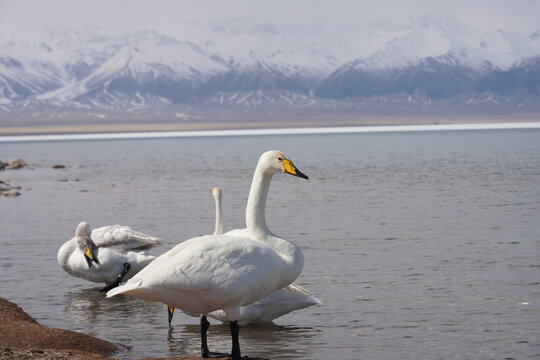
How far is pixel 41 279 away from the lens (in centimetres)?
1648

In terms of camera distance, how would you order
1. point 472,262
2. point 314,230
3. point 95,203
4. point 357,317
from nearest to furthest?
1. point 357,317
2. point 472,262
3. point 314,230
4. point 95,203

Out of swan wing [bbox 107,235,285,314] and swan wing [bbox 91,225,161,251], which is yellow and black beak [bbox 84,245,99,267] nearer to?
swan wing [bbox 91,225,161,251]

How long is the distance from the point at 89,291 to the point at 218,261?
23.7 feet

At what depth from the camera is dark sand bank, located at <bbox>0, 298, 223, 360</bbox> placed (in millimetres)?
8789

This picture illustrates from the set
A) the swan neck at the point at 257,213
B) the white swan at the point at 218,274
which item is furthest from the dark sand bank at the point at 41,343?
the swan neck at the point at 257,213

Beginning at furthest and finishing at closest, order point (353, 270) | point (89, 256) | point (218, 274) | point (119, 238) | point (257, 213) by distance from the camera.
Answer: point (353, 270) → point (119, 238) → point (89, 256) → point (257, 213) → point (218, 274)

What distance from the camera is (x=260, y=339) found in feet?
38.5

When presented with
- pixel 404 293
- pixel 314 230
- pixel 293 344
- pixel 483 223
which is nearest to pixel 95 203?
pixel 314 230

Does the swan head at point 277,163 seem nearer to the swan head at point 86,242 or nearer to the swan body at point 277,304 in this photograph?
the swan body at point 277,304

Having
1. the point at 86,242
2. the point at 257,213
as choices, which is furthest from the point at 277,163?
the point at 86,242

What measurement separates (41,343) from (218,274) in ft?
7.79

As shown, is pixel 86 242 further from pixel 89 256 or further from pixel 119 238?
pixel 119 238

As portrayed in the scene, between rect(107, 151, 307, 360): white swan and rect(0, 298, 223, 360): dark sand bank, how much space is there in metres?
0.77

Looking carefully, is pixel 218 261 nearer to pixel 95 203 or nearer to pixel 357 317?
pixel 357 317
